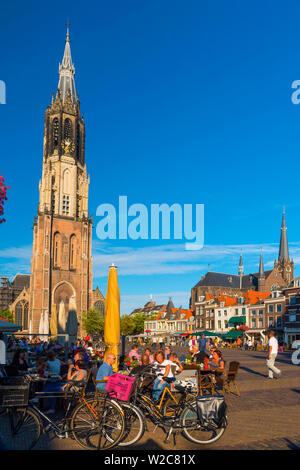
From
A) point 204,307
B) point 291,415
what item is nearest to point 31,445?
point 291,415

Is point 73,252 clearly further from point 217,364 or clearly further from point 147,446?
point 147,446

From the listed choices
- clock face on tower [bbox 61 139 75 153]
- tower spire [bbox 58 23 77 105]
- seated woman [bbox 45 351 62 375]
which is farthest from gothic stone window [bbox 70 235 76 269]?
seated woman [bbox 45 351 62 375]

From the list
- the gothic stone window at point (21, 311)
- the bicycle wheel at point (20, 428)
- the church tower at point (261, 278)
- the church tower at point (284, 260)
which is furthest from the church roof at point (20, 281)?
the bicycle wheel at point (20, 428)

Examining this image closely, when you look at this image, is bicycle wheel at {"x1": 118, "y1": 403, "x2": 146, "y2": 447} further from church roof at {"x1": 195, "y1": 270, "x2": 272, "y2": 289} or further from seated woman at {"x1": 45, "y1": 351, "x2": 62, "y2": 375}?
church roof at {"x1": 195, "y1": 270, "x2": 272, "y2": 289}

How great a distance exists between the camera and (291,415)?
849cm

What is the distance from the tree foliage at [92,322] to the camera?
204ft

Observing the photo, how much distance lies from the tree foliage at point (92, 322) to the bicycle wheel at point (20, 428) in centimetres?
5578

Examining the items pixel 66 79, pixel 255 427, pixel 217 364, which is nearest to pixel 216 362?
pixel 217 364

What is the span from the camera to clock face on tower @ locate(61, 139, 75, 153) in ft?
244

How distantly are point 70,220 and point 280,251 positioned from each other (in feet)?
181

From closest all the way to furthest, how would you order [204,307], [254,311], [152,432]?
[152,432] → [254,311] → [204,307]
